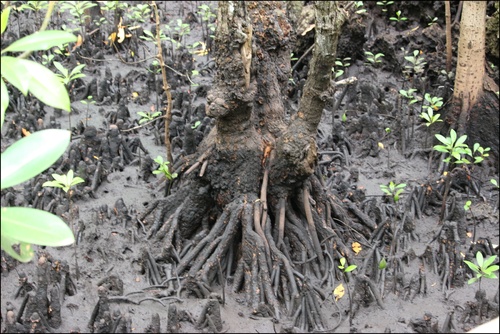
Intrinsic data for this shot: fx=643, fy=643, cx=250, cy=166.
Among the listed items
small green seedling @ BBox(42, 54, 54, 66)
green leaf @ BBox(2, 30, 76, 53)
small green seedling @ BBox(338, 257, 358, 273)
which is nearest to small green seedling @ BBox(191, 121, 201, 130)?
small green seedling @ BBox(42, 54, 54, 66)

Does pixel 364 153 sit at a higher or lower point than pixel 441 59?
lower

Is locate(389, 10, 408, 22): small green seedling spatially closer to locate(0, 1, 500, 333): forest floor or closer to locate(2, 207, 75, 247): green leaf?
locate(0, 1, 500, 333): forest floor

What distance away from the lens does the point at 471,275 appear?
4223 millimetres

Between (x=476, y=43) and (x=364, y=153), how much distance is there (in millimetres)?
1292

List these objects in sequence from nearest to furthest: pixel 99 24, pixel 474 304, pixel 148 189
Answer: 1. pixel 474 304
2. pixel 148 189
3. pixel 99 24

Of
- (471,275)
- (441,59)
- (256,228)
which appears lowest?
(471,275)

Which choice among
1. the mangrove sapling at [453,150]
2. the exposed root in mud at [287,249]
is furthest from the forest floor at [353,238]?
the mangrove sapling at [453,150]

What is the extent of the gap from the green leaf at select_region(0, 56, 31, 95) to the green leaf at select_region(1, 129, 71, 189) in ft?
0.69

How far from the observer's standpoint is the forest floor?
3.76 meters

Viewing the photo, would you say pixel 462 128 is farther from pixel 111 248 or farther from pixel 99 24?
pixel 99 24

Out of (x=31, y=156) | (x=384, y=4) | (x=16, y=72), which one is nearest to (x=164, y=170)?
(x=31, y=156)

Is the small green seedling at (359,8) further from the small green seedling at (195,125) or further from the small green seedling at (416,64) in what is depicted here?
the small green seedling at (195,125)

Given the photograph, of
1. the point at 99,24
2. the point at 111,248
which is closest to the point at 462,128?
the point at 111,248

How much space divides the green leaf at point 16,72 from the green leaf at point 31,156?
209 mm
